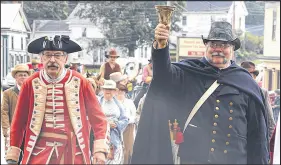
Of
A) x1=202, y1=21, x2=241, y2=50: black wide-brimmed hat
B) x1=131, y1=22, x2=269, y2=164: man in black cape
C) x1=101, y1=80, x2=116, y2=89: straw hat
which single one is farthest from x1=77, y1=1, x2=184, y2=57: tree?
x1=131, y1=22, x2=269, y2=164: man in black cape

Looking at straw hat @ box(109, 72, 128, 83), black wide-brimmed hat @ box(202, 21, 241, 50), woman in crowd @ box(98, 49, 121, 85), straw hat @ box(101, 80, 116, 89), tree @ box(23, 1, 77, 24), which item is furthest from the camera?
tree @ box(23, 1, 77, 24)

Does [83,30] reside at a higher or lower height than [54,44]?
higher

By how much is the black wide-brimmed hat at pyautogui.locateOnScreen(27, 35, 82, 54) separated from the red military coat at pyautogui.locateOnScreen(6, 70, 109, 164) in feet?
0.72

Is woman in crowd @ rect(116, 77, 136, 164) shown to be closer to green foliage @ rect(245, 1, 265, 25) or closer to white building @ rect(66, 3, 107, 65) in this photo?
white building @ rect(66, 3, 107, 65)

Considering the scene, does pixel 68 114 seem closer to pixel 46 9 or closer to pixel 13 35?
pixel 13 35

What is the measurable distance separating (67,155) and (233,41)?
2.21 metres

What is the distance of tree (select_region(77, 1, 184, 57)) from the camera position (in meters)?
49.3

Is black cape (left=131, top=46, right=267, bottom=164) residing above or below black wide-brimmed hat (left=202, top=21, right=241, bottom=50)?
below

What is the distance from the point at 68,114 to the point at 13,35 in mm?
53713

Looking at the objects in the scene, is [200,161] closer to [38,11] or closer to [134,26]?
[134,26]

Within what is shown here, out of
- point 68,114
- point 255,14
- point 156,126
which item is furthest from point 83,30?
point 156,126

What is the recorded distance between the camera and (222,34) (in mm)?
5637

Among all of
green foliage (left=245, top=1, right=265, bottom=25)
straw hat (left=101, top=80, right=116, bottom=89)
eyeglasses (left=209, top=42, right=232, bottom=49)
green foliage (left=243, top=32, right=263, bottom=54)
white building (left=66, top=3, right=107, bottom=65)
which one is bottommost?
Result: straw hat (left=101, top=80, right=116, bottom=89)

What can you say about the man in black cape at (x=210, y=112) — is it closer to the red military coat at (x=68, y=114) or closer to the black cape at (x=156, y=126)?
the black cape at (x=156, y=126)
